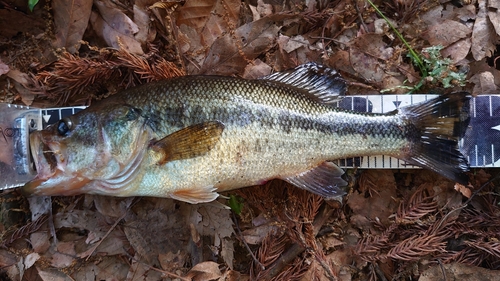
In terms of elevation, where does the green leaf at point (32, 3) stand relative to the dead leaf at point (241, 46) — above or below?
above

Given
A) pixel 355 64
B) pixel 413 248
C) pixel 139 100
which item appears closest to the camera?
pixel 139 100

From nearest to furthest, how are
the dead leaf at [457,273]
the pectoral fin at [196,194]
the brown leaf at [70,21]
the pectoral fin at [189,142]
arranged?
the pectoral fin at [189,142]
the pectoral fin at [196,194]
the dead leaf at [457,273]
the brown leaf at [70,21]

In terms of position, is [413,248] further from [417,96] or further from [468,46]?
[468,46]

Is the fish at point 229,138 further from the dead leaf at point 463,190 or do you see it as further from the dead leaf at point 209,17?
the dead leaf at point 209,17

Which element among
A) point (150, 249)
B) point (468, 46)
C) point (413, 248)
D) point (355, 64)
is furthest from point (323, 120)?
point (150, 249)

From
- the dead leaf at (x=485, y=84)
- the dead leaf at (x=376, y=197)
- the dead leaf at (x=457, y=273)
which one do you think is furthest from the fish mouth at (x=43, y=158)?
the dead leaf at (x=485, y=84)

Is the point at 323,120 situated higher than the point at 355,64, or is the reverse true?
the point at 355,64

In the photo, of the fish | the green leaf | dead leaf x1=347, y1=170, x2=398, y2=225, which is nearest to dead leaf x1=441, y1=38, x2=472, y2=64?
the fish
